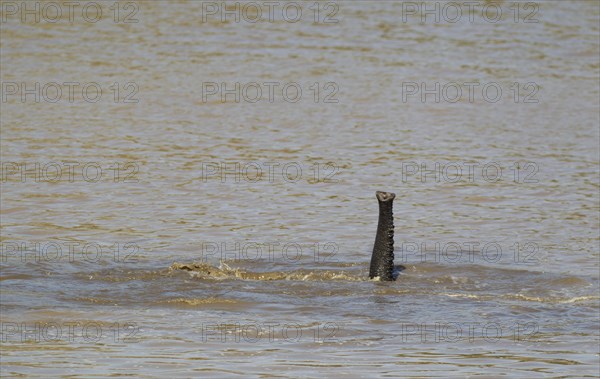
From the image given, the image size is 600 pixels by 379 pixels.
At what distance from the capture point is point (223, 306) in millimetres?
9992

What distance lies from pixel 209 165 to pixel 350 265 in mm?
4345

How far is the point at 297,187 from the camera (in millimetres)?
14656

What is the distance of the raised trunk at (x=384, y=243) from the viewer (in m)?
10.6

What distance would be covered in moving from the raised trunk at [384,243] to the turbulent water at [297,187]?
16 cm

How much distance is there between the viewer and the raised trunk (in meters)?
10.6

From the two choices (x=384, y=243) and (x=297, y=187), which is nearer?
(x=384, y=243)

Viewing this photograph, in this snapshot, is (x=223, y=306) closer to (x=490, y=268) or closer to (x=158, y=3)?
(x=490, y=268)

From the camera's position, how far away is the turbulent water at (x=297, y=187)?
905cm

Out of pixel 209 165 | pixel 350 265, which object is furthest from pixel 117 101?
pixel 350 265

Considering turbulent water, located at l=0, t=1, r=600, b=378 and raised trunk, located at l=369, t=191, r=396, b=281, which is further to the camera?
raised trunk, located at l=369, t=191, r=396, b=281

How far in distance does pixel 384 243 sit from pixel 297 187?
13.5 feet

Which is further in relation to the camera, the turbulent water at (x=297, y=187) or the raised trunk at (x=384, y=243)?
the raised trunk at (x=384, y=243)

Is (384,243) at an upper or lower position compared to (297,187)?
lower

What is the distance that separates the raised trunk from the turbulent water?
164 mm
